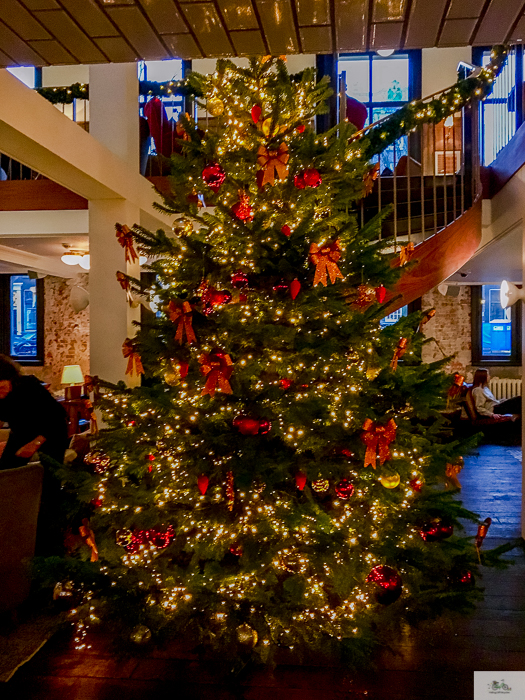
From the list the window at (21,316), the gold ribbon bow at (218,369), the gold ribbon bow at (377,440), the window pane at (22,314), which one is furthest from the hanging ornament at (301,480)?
the window pane at (22,314)

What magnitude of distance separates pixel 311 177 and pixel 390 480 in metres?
1.26

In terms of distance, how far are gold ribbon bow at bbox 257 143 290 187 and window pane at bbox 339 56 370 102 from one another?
8.02 meters

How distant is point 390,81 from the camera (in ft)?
30.1

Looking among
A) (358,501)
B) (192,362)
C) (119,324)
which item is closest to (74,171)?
(119,324)

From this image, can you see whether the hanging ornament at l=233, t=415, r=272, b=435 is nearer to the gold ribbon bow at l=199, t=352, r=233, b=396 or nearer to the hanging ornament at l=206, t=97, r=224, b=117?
the gold ribbon bow at l=199, t=352, r=233, b=396

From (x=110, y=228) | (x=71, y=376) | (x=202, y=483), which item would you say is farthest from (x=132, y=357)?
(x=71, y=376)

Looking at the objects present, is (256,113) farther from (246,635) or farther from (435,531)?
(246,635)

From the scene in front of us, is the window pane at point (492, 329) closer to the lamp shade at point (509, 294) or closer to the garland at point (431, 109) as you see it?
the lamp shade at point (509, 294)

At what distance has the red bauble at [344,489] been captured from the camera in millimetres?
2047

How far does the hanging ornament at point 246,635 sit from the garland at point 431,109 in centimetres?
339

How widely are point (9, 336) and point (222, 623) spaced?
9.62 metres

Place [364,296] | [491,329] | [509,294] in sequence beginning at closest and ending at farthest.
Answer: [364,296] → [509,294] → [491,329]

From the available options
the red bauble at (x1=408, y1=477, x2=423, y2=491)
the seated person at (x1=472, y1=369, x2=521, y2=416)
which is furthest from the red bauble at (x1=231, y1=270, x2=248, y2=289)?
the seated person at (x1=472, y1=369, x2=521, y2=416)

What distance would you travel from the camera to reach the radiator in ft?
29.9
